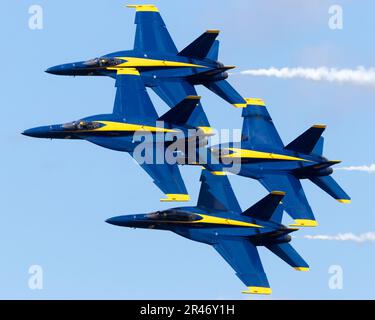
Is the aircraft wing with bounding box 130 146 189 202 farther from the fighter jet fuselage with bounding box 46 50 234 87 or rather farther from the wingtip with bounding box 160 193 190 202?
the fighter jet fuselage with bounding box 46 50 234 87

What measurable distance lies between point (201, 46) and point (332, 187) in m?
11.6

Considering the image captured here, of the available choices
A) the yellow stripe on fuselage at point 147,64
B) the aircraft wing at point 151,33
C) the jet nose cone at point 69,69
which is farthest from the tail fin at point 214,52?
the jet nose cone at point 69,69

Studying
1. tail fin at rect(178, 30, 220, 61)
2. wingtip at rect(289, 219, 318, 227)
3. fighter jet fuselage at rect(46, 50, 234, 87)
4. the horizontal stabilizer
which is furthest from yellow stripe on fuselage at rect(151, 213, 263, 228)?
tail fin at rect(178, 30, 220, 61)

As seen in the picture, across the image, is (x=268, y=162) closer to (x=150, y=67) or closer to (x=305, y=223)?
(x=305, y=223)

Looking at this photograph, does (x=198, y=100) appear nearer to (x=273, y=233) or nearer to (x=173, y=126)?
(x=173, y=126)

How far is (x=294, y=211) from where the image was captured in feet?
308

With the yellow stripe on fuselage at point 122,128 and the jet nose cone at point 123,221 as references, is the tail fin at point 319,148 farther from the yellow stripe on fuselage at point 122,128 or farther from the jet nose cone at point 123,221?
the jet nose cone at point 123,221

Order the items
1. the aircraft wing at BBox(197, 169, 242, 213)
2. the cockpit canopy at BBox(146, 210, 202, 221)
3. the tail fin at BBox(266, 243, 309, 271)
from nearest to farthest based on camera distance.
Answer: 1. the cockpit canopy at BBox(146, 210, 202, 221)
2. the tail fin at BBox(266, 243, 309, 271)
3. the aircraft wing at BBox(197, 169, 242, 213)

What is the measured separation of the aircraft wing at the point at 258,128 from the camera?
96.2m

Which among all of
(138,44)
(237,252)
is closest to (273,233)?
(237,252)

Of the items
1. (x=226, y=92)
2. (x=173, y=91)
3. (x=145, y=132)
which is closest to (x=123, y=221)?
(x=145, y=132)

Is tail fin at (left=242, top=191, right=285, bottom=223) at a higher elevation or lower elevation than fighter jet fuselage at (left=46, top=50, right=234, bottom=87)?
lower

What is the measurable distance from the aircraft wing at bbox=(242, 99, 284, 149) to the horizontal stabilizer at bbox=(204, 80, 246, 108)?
1.95ft

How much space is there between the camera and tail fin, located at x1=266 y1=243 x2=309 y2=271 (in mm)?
89750
